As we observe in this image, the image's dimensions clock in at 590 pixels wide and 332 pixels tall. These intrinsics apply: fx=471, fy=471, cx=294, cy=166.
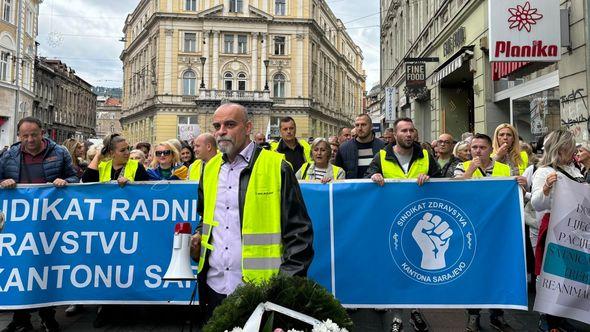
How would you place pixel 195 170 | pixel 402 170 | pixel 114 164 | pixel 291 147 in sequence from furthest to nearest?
pixel 291 147 → pixel 195 170 → pixel 114 164 → pixel 402 170

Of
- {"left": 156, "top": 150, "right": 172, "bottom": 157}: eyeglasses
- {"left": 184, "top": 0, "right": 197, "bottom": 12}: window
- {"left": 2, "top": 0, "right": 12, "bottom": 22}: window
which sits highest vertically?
{"left": 184, "top": 0, "right": 197, "bottom": 12}: window

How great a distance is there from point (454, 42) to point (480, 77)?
2.41m

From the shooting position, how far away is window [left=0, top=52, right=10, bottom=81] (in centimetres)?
3856

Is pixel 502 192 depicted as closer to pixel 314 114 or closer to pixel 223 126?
pixel 223 126

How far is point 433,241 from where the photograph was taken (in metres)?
4.61

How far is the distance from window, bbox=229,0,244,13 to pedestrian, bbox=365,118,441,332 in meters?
61.3

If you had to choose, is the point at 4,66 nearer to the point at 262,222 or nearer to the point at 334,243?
the point at 334,243

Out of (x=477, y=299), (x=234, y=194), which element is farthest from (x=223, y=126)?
(x=477, y=299)

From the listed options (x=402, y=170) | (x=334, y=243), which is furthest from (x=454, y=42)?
(x=334, y=243)

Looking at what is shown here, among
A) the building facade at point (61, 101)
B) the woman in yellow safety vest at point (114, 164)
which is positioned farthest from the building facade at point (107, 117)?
the woman in yellow safety vest at point (114, 164)

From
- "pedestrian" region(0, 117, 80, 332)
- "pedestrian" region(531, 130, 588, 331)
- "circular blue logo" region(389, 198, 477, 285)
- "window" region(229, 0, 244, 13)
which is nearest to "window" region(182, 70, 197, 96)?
"window" region(229, 0, 244, 13)

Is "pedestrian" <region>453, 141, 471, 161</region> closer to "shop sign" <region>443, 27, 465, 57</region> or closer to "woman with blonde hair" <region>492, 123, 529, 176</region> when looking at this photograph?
"woman with blonde hair" <region>492, 123, 529, 176</region>

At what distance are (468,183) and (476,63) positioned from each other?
9543 mm

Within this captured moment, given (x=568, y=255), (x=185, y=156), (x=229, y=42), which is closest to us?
(x=568, y=255)
